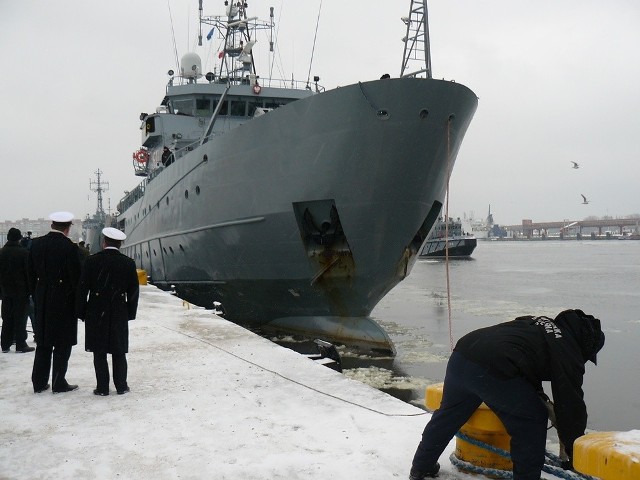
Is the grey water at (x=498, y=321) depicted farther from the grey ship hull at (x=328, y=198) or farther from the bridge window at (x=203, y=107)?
the bridge window at (x=203, y=107)

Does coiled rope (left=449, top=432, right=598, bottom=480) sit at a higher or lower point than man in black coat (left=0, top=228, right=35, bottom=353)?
lower

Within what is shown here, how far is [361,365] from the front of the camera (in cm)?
878

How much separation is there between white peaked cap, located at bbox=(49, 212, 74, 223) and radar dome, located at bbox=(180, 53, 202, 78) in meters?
15.4

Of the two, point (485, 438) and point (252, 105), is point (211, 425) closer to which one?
point (485, 438)

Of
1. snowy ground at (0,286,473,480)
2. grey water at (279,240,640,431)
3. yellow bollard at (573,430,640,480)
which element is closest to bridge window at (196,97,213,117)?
grey water at (279,240,640,431)

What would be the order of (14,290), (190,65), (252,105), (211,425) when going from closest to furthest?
(211,425), (14,290), (252,105), (190,65)

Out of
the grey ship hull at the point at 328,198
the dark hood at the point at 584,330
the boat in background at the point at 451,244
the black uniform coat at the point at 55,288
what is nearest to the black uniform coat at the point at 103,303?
the black uniform coat at the point at 55,288

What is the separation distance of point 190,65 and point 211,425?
1698 centimetres

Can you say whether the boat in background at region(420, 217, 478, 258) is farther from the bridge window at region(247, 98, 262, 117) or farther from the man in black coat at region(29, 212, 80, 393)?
the man in black coat at region(29, 212, 80, 393)

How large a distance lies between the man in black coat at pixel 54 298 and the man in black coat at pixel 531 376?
2.80 m

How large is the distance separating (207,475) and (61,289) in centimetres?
201

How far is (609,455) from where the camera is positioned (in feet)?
6.56

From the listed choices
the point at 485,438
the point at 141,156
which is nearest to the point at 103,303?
the point at 485,438

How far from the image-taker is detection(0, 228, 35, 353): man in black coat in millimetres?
5203
